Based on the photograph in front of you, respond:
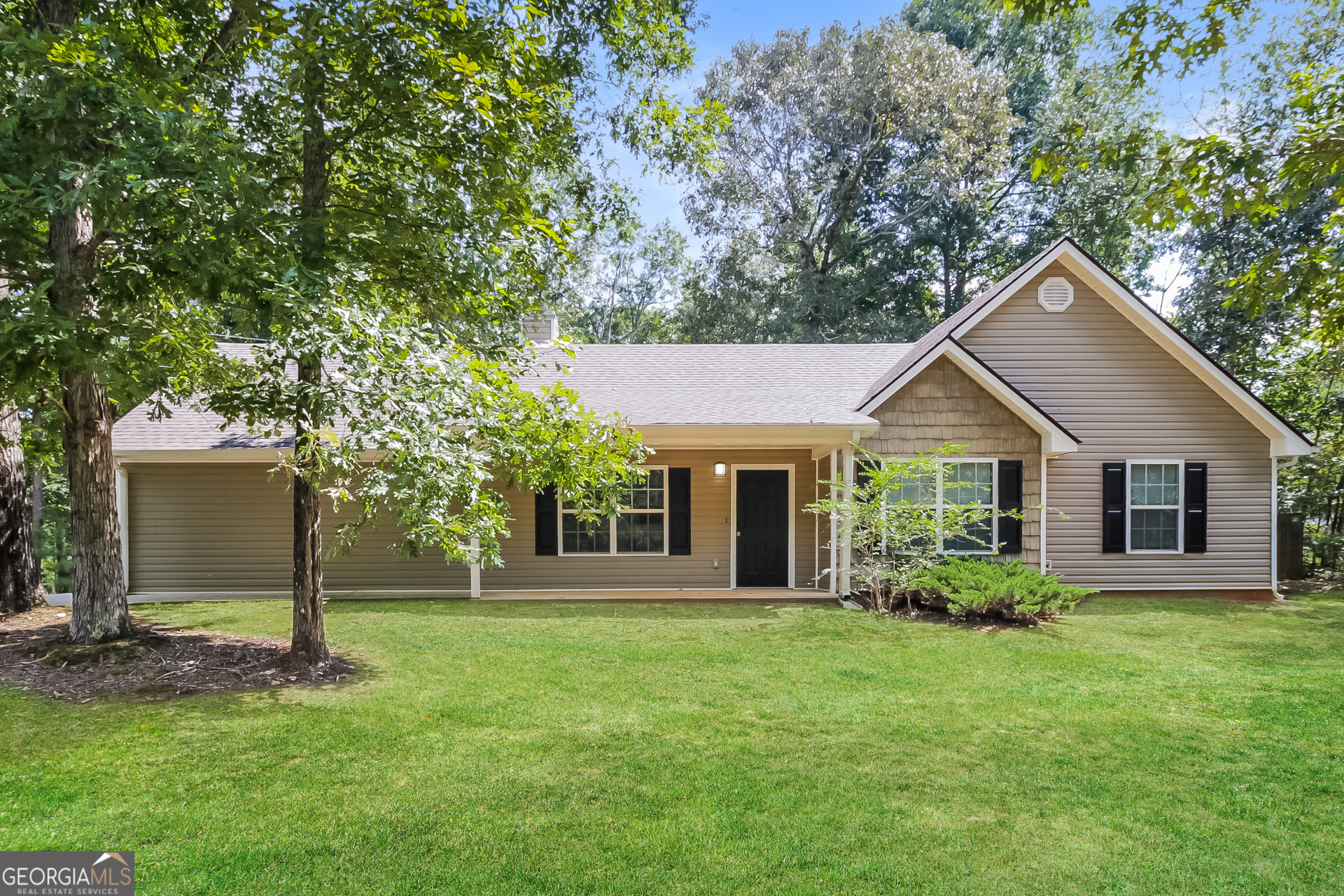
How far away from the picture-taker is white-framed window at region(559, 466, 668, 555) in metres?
10.8

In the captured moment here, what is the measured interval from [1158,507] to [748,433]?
626 centimetres

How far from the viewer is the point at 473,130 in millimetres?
5859

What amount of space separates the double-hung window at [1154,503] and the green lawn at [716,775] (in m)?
3.97

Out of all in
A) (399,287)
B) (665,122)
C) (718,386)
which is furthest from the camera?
(718,386)

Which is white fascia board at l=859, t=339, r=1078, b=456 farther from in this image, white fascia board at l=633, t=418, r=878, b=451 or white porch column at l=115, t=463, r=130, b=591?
white porch column at l=115, t=463, r=130, b=591

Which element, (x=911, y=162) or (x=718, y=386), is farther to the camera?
(x=911, y=162)

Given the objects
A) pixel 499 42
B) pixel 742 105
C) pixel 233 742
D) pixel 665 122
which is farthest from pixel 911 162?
pixel 233 742

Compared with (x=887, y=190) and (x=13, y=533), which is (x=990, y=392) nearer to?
(x=13, y=533)

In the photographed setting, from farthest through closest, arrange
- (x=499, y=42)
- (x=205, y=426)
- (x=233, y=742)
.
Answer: (x=205, y=426) → (x=499, y=42) → (x=233, y=742)

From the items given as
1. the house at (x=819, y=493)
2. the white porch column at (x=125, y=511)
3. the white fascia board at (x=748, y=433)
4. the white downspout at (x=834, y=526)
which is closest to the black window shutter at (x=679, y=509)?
the house at (x=819, y=493)

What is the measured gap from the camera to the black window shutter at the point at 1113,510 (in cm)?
1059

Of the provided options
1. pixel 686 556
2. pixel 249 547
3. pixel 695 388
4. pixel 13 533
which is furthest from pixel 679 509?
pixel 13 533

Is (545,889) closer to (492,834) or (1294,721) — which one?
(492,834)

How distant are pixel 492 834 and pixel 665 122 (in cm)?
630
